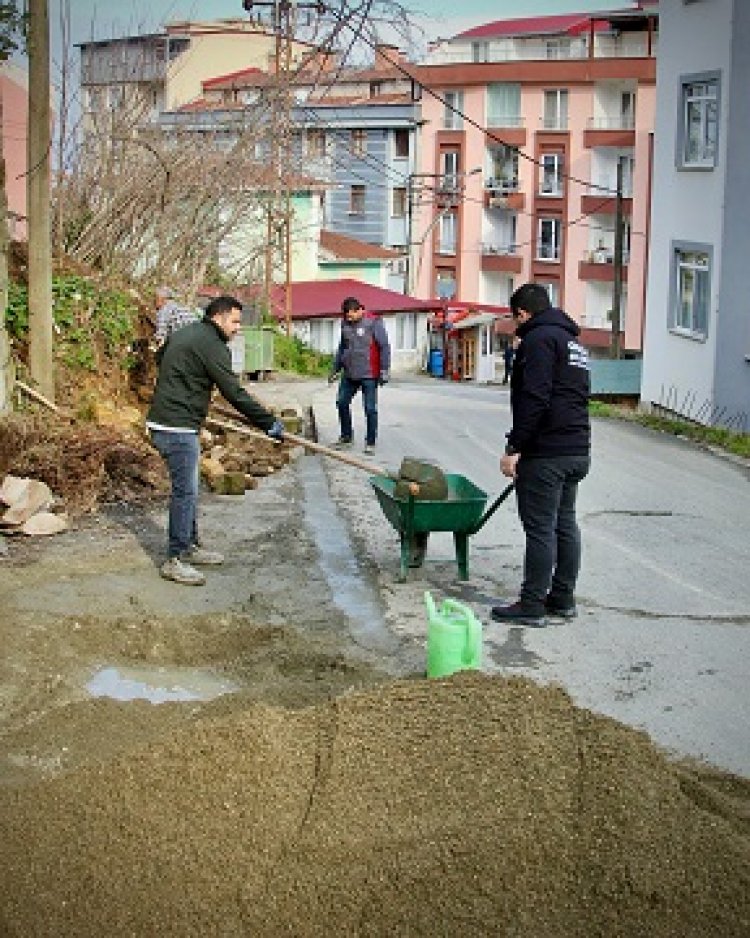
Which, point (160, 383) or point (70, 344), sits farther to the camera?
point (70, 344)

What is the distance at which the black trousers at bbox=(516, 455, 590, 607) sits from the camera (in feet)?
28.5

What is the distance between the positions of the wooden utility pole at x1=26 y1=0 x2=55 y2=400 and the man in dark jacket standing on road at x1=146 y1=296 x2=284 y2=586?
4047mm

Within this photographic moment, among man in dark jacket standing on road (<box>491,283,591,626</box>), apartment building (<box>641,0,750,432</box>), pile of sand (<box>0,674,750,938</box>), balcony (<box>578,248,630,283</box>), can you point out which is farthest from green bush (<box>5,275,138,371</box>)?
balcony (<box>578,248,630,283</box>)

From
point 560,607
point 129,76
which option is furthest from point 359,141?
point 560,607

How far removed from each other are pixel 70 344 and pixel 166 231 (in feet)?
21.3

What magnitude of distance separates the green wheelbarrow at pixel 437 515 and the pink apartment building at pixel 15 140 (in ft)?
27.6

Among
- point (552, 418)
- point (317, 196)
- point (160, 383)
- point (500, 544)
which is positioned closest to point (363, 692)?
point (552, 418)

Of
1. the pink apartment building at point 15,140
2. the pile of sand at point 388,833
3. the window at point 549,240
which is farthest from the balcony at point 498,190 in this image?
the pile of sand at point 388,833

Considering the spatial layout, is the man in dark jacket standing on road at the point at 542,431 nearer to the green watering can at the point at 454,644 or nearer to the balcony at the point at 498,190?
the green watering can at the point at 454,644

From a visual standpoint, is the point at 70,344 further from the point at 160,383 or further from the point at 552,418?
the point at 552,418

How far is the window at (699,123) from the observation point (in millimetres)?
23750

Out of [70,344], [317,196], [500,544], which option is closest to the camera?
[500,544]

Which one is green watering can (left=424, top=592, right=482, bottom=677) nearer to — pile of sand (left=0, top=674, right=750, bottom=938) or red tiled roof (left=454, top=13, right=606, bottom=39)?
pile of sand (left=0, top=674, right=750, bottom=938)

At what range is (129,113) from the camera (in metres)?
22.0
